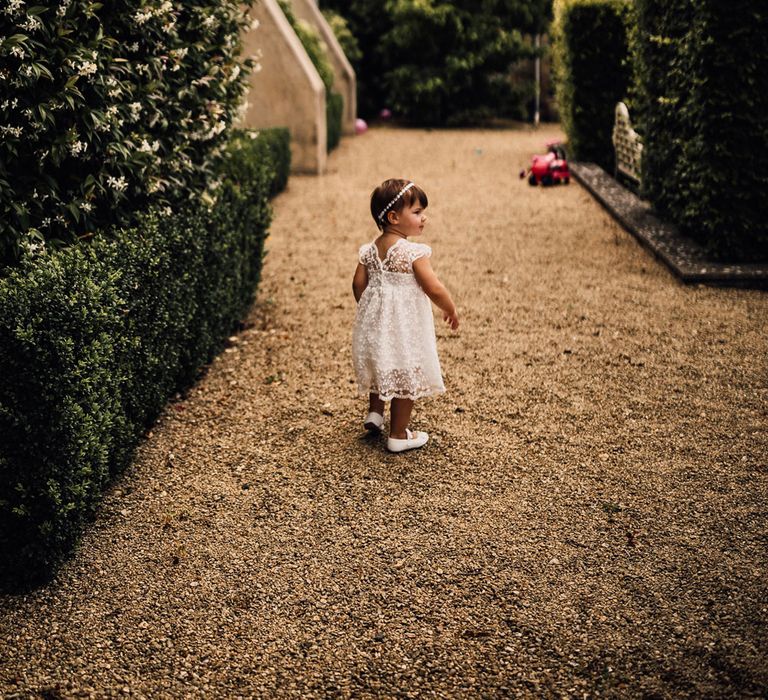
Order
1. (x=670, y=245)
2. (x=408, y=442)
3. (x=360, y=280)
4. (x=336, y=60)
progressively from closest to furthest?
(x=360, y=280) → (x=408, y=442) → (x=670, y=245) → (x=336, y=60)

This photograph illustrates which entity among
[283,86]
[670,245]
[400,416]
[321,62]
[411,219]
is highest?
[321,62]

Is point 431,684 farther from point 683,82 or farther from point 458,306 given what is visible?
point 683,82

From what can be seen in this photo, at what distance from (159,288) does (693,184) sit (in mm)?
A: 5141

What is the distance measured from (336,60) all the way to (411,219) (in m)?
15.0

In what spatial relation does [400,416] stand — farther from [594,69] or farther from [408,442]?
[594,69]

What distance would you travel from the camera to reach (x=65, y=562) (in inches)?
140

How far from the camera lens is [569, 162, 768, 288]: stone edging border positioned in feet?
23.3

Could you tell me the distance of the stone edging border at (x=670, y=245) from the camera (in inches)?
279

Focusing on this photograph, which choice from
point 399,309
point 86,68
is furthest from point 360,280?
point 86,68

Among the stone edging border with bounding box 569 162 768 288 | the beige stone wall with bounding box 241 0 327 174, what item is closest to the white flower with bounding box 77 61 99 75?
the stone edging border with bounding box 569 162 768 288

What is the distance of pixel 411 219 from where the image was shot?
4.12 meters

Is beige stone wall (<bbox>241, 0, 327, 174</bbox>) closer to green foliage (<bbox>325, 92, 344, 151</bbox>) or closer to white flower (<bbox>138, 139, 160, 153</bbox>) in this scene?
green foliage (<bbox>325, 92, 344, 151</bbox>)

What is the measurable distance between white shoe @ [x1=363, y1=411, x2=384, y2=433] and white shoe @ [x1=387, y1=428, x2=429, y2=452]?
0.41ft

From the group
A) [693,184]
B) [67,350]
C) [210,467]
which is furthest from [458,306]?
[67,350]
